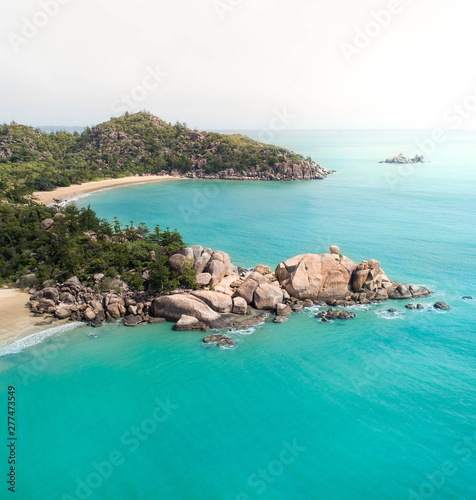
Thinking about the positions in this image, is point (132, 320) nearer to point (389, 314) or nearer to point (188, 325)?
point (188, 325)

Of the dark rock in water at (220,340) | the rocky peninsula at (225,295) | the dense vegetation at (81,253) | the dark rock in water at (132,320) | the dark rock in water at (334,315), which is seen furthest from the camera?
the dense vegetation at (81,253)

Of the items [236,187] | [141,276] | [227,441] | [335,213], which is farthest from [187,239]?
[236,187]

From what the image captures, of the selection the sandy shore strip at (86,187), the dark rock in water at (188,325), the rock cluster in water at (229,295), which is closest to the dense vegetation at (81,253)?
the rock cluster in water at (229,295)

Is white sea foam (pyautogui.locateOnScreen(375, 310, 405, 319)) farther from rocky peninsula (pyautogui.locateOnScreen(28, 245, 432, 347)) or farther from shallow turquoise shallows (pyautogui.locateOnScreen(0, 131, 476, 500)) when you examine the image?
rocky peninsula (pyautogui.locateOnScreen(28, 245, 432, 347))

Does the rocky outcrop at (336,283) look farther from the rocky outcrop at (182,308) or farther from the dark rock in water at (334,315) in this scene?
the rocky outcrop at (182,308)

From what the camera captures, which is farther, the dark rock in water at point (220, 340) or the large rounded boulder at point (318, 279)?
the large rounded boulder at point (318, 279)

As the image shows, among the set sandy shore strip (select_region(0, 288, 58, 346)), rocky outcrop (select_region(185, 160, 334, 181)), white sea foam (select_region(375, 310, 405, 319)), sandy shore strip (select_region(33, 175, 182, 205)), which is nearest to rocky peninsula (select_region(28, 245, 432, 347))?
sandy shore strip (select_region(0, 288, 58, 346))

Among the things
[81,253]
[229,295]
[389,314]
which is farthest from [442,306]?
[81,253]
